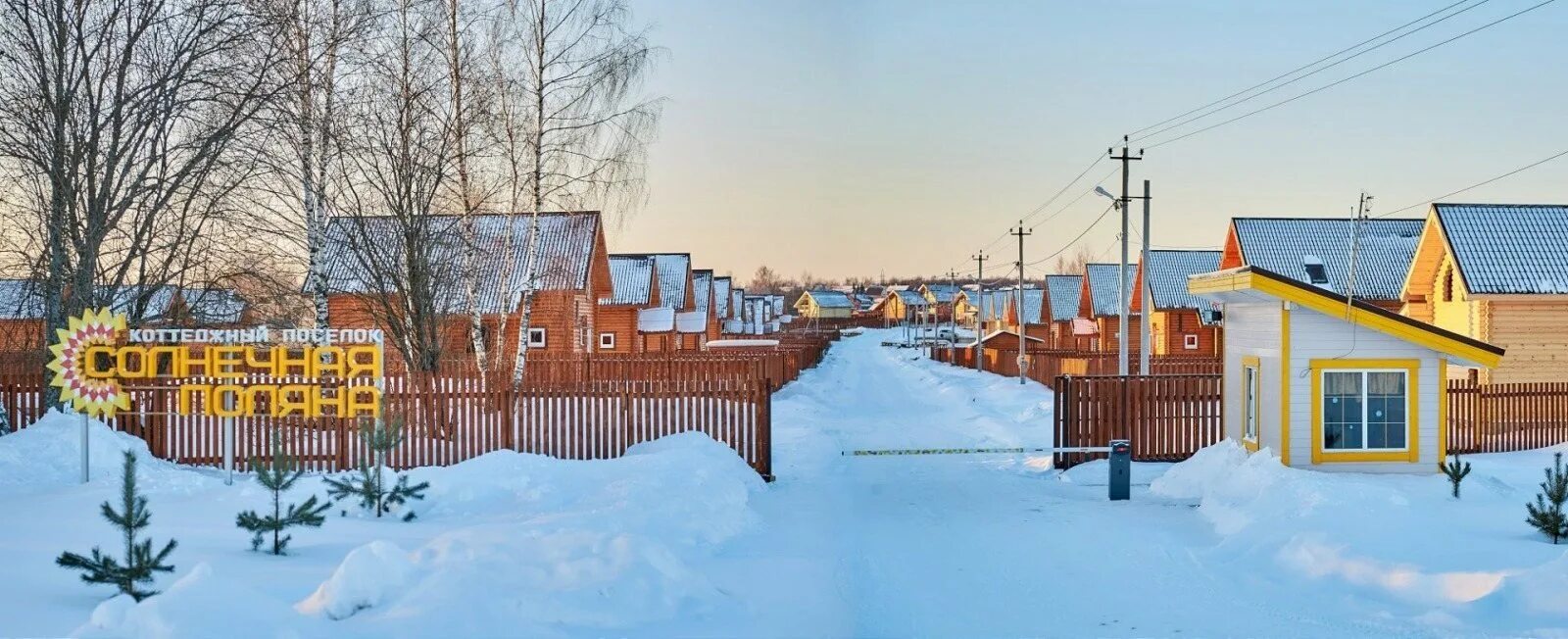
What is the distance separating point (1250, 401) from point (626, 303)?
108ft

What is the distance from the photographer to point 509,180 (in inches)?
826

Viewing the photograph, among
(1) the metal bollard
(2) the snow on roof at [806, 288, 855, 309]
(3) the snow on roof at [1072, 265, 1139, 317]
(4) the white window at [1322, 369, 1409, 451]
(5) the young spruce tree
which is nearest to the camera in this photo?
(5) the young spruce tree

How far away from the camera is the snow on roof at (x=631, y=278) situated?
45.6 meters

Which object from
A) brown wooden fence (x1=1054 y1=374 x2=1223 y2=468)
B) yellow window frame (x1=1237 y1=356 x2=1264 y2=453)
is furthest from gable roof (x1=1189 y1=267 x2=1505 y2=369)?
brown wooden fence (x1=1054 y1=374 x2=1223 y2=468)

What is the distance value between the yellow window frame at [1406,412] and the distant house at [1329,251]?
2454 centimetres

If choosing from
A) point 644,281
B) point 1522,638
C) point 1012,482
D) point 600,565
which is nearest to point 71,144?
point 600,565

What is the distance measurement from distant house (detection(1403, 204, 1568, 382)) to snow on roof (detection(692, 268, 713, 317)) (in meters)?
39.5

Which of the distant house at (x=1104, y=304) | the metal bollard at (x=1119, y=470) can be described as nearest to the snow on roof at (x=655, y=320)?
the distant house at (x=1104, y=304)

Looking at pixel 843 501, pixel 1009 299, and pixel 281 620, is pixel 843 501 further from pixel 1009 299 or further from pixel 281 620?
pixel 1009 299

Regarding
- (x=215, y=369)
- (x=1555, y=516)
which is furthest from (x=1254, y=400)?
(x=215, y=369)

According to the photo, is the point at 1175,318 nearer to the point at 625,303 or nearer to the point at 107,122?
the point at 625,303

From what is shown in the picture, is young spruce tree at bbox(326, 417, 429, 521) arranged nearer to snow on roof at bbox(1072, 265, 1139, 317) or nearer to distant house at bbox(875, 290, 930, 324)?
snow on roof at bbox(1072, 265, 1139, 317)

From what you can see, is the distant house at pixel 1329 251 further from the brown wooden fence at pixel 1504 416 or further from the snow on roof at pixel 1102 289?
A: the brown wooden fence at pixel 1504 416

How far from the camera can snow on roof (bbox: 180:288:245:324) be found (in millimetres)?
16625
